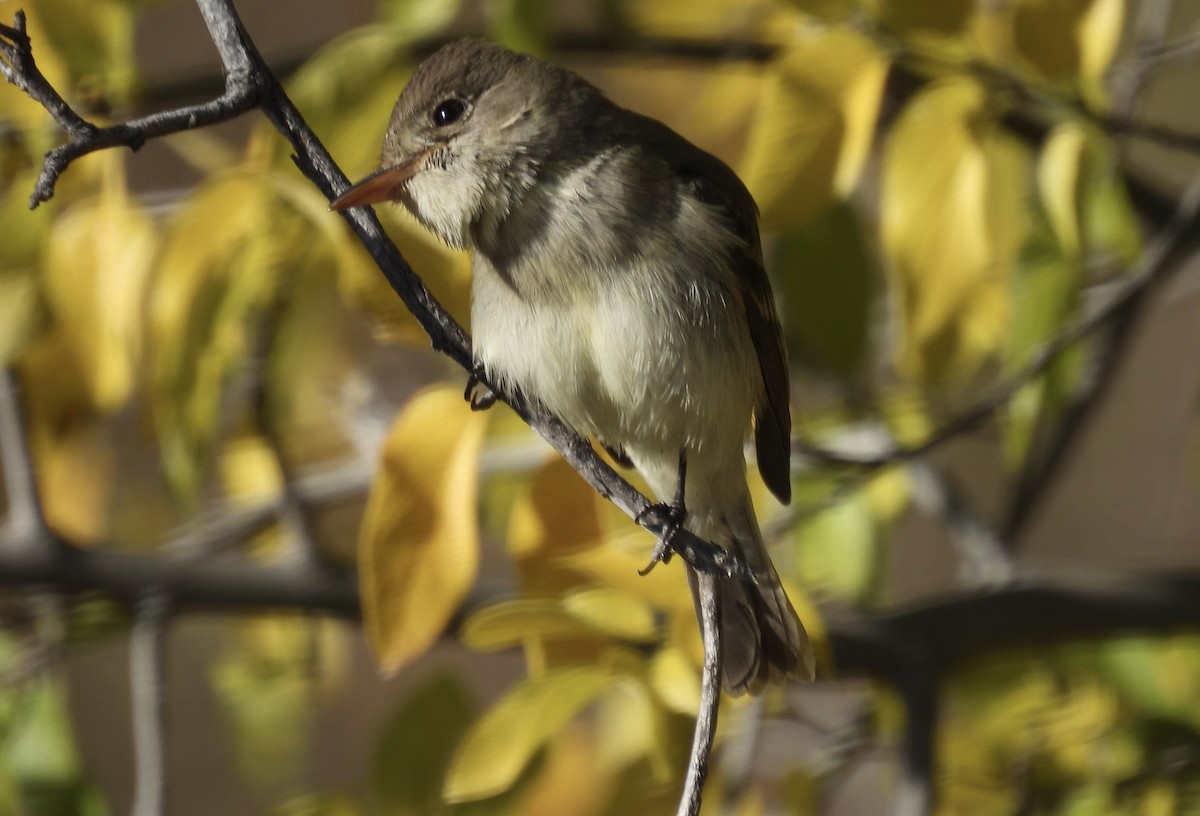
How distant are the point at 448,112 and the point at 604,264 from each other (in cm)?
30

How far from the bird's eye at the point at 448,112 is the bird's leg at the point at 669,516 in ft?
1.95

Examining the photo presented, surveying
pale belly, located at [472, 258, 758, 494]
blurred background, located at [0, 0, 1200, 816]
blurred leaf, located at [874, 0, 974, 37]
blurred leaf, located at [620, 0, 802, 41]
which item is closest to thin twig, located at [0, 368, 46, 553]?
blurred background, located at [0, 0, 1200, 816]

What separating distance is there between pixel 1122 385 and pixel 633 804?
3.30 metres

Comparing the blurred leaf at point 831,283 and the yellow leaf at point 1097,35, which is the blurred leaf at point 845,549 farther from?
the yellow leaf at point 1097,35

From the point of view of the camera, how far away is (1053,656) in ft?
7.45

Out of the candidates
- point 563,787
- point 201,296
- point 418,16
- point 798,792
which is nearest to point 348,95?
point 418,16

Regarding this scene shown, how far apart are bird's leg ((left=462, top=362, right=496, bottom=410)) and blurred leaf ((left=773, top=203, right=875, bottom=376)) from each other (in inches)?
20.7

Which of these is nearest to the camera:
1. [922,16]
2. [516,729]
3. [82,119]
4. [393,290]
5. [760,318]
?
[82,119]

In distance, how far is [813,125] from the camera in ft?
5.66

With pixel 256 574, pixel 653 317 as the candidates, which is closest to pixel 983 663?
pixel 653 317

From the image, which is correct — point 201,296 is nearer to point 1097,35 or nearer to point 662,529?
point 662,529

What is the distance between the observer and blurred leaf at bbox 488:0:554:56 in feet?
6.50

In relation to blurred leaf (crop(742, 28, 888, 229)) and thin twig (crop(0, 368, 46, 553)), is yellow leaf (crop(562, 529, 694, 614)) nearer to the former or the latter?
blurred leaf (crop(742, 28, 888, 229))

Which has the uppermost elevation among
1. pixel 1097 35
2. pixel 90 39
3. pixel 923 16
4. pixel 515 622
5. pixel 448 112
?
pixel 90 39
